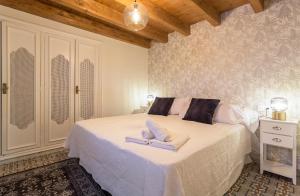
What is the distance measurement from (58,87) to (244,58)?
316 cm

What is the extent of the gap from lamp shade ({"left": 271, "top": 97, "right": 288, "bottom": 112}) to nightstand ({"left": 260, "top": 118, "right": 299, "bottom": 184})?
21 centimetres

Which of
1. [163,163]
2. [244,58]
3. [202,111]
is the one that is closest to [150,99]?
[202,111]

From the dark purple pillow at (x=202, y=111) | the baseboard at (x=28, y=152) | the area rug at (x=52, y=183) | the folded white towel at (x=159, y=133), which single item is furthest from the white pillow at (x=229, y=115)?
the baseboard at (x=28, y=152)

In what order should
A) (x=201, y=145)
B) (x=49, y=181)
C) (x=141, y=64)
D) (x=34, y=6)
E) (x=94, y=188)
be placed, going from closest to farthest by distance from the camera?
(x=201, y=145) < (x=94, y=188) < (x=49, y=181) < (x=34, y=6) < (x=141, y=64)

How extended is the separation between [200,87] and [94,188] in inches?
96.8

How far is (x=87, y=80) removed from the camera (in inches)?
129

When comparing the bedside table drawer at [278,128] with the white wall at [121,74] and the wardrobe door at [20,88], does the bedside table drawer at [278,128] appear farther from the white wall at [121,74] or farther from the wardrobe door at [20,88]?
the wardrobe door at [20,88]

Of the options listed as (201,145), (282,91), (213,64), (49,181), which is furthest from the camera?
(213,64)

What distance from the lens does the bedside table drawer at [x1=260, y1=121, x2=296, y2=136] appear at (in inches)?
77.1

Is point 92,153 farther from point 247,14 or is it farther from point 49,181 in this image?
point 247,14

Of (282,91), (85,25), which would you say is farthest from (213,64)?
(85,25)

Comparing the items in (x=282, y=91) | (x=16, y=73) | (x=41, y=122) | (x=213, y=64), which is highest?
(x=213, y=64)

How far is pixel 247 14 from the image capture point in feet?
8.48

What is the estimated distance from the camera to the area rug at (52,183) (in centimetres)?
170
